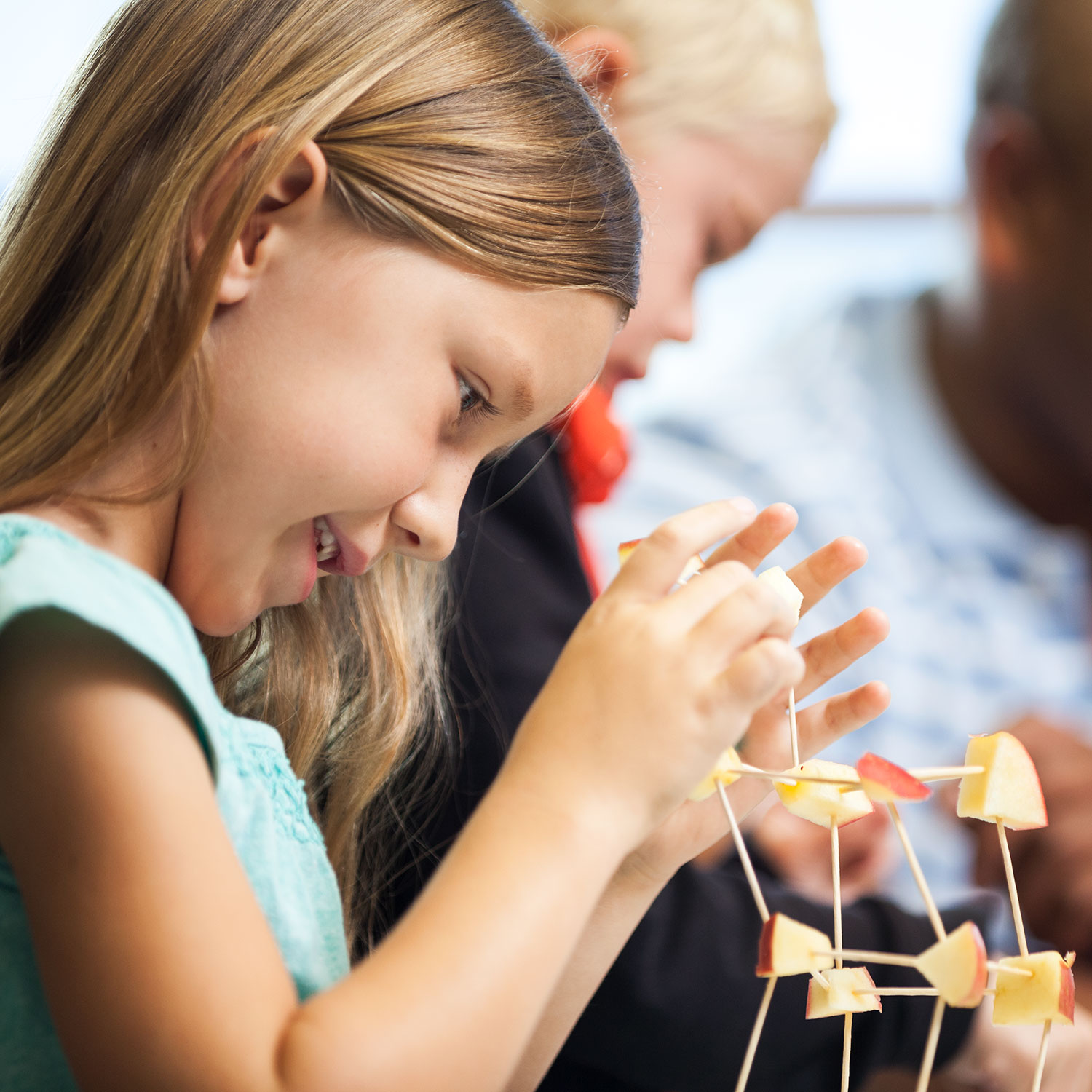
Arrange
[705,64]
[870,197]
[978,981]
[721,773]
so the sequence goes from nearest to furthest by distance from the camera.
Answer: [978,981] < [721,773] < [705,64] < [870,197]

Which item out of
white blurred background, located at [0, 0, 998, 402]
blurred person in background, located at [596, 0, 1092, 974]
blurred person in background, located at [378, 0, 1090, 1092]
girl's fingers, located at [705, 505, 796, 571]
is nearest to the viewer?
girl's fingers, located at [705, 505, 796, 571]

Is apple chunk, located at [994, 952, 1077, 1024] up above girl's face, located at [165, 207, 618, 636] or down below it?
below

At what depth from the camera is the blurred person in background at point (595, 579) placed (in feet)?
2.40

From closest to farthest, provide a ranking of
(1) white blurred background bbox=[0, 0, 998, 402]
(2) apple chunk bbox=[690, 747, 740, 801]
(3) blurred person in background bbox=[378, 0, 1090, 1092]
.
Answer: (2) apple chunk bbox=[690, 747, 740, 801]
(3) blurred person in background bbox=[378, 0, 1090, 1092]
(1) white blurred background bbox=[0, 0, 998, 402]

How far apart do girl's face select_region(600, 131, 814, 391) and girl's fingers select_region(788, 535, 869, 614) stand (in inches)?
16.0

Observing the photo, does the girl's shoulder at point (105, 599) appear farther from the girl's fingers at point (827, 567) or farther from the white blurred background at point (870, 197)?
the white blurred background at point (870, 197)

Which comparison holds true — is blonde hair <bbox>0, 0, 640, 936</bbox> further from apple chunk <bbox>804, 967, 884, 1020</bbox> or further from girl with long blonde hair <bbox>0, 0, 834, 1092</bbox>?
apple chunk <bbox>804, 967, 884, 1020</bbox>

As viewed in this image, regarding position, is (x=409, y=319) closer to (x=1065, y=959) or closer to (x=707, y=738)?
(x=707, y=738)

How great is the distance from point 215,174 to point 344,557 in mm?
198

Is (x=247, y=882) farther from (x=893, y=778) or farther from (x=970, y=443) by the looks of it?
(x=970, y=443)

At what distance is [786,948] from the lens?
438 mm

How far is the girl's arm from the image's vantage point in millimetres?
407

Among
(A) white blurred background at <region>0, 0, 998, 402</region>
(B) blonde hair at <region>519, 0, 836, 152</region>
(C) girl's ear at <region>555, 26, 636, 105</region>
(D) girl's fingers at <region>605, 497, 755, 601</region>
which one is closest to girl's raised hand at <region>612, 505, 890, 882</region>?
(D) girl's fingers at <region>605, 497, 755, 601</region>

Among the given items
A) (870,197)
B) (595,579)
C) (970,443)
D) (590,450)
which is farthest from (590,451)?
(870,197)
